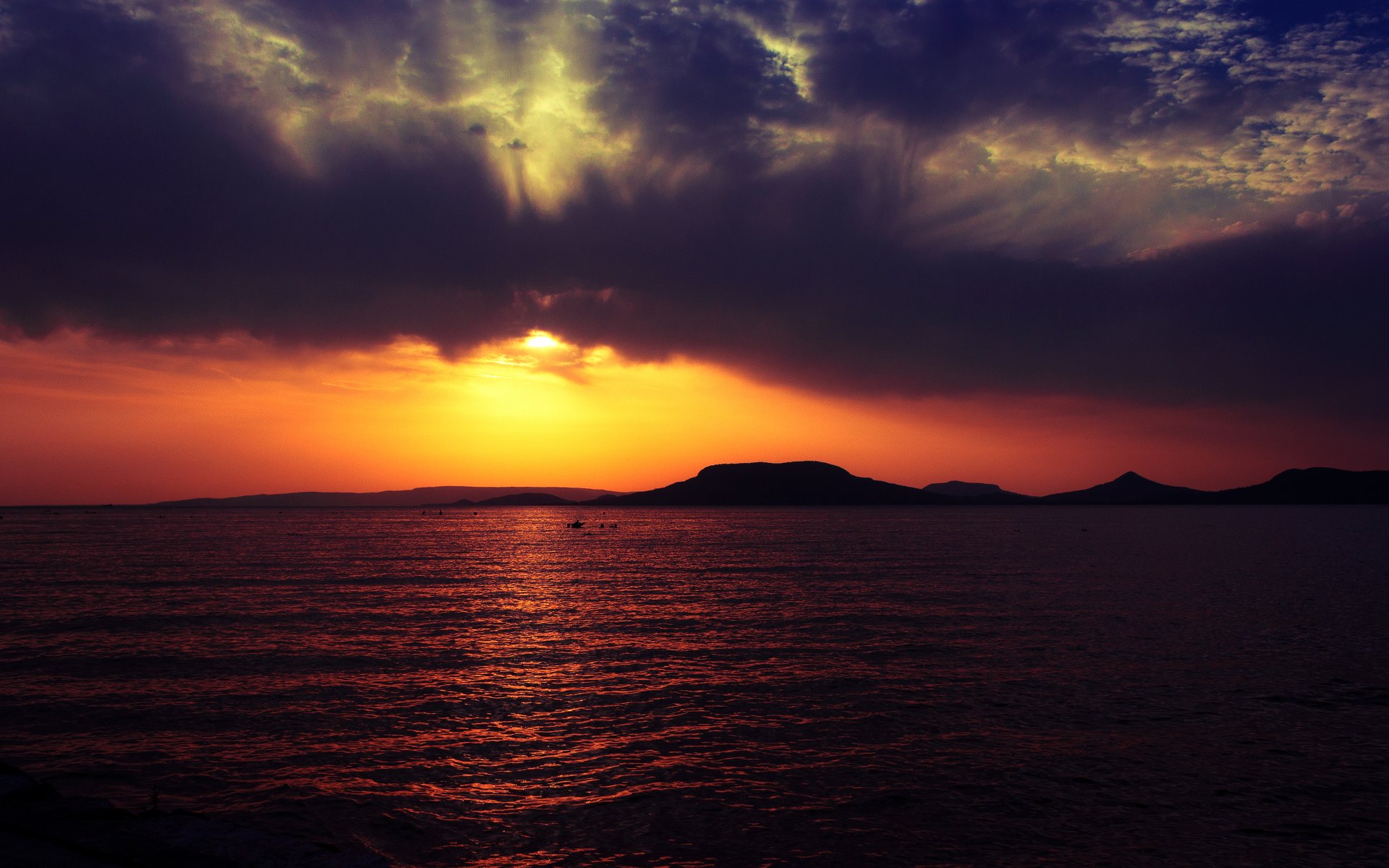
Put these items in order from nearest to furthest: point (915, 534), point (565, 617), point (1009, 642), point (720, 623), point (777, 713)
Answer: point (777, 713) → point (1009, 642) → point (720, 623) → point (565, 617) → point (915, 534)

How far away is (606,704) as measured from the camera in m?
24.2

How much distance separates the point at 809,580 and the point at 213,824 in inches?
2074

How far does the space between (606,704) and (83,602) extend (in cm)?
4029

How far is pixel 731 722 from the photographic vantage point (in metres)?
22.3

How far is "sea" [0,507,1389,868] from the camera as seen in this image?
594 inches

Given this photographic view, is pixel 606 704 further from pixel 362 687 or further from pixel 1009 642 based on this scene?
pixel 1009 642

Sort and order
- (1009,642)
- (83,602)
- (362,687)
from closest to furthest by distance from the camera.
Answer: (362,687)
(1009,642)
(83,602)

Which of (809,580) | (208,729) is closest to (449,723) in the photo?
(208,729)

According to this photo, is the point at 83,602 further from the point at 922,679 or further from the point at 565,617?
the point at 922,679

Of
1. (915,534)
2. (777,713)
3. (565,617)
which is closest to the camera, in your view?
(777,713)

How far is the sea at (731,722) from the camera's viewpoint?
49.5 feet

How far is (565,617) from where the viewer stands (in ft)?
143

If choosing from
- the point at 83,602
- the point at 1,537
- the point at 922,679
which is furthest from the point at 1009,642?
the point at 1,537

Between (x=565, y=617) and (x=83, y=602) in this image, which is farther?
(x=83, y=602)
